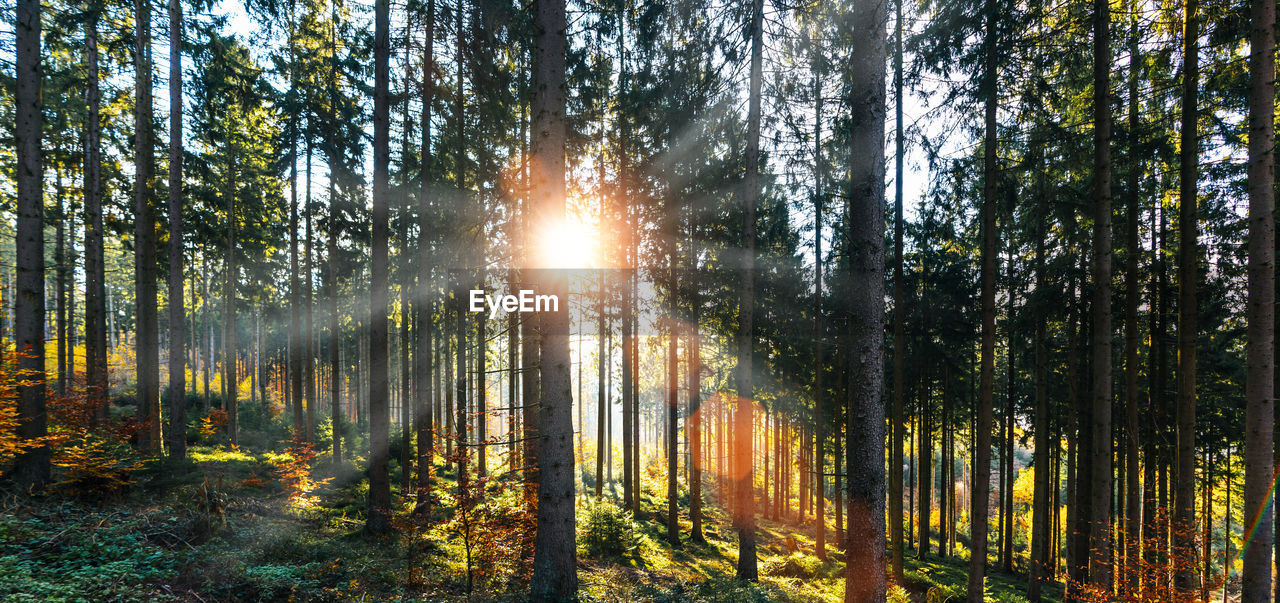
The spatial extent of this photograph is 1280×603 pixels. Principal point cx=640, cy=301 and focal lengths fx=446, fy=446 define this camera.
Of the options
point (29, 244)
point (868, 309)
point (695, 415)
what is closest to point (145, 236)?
point (29, 244)

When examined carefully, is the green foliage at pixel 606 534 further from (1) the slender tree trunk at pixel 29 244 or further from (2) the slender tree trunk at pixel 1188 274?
(1) the slender tree trunk at pixel 29 244

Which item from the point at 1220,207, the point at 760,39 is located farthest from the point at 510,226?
the point at 1220,207

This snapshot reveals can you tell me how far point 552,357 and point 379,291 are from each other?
519cm

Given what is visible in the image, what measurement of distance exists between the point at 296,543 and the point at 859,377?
35.0 feet

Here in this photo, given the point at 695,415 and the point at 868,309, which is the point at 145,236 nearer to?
the point at 695,415

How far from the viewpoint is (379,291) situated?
9625mm

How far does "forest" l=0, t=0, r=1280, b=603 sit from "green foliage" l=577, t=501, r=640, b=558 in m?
0.14

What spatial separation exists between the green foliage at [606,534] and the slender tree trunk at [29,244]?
11205 millimetres

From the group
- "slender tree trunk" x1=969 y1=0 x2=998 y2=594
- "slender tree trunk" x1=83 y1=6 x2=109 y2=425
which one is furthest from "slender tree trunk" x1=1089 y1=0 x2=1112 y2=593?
"slender tree trunk" x1=83 y1=6 x2=109 y2=425

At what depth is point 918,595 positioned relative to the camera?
13.1 meters

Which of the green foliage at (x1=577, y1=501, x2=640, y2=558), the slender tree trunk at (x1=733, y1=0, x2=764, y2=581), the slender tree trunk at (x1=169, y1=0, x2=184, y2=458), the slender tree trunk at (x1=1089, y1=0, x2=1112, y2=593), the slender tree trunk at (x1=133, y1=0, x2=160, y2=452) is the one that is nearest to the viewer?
the slender tree trunk at (x1=1089, y1=0, x2=1112, y2=593)

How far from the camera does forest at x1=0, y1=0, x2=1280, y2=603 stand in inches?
267

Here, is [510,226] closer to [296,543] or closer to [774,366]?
[296,543]

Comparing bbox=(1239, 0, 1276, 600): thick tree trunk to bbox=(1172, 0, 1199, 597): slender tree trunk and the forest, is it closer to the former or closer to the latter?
the forest
